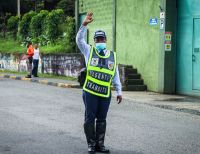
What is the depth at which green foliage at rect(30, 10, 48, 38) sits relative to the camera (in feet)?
109

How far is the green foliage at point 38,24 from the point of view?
1314 inches

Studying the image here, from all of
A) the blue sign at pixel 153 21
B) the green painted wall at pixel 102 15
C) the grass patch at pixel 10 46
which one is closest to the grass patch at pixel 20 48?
the grass patch at pixel 10 46

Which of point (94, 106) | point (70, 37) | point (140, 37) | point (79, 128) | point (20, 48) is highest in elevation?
point (70, 37)

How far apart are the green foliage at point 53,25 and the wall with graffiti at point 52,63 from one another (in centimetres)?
253

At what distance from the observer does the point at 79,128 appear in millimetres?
10172

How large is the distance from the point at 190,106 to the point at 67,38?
15.2 metres

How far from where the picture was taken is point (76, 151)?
7.97 m

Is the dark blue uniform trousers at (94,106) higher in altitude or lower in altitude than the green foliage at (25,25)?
lower

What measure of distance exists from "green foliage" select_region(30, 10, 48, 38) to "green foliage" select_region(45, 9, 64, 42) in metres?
1.16

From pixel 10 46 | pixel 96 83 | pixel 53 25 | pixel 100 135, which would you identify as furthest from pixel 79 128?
pixel 10 46

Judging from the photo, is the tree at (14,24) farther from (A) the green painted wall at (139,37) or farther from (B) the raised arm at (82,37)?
(B) the raised arm at (82,37)

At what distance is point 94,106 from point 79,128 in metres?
2.49

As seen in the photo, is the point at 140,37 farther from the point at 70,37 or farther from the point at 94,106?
the point at 94,106

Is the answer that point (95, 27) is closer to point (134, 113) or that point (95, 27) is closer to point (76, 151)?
point (134, 113)
